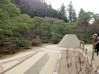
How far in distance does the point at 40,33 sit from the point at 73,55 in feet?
25.6

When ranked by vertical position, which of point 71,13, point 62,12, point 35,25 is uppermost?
point 62,12

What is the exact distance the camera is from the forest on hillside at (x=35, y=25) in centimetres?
950

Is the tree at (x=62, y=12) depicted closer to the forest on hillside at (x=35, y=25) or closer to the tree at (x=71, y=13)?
the forest on hillside at (x=35, y=25)

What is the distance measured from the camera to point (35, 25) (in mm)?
13508

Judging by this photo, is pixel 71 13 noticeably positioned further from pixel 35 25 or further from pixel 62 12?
pixel 35 25

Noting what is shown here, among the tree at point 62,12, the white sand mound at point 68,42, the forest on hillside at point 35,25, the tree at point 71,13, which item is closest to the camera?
the white sand mound at point 68,42

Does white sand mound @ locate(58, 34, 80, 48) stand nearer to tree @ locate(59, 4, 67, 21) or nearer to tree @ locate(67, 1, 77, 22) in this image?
tree @ locate(59, 4, 67, 21)

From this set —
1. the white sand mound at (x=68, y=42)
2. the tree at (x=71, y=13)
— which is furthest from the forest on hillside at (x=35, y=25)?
the white sand mound at (x=68, y=42)

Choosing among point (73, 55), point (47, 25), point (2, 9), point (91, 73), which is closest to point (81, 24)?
point (47, 25)

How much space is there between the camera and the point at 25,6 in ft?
58.4

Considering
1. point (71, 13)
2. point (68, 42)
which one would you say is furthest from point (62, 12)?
point (68, 42)

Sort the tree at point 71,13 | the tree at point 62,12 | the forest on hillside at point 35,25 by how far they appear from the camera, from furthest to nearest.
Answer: the tree at point 71,13, the tree at point 62,12, the forest on hillside at point 35,25

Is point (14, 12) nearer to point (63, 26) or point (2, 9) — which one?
point (2, 9)

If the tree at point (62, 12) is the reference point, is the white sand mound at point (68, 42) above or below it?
below
